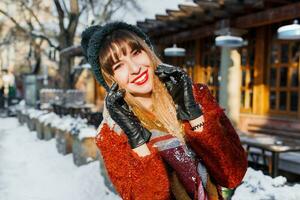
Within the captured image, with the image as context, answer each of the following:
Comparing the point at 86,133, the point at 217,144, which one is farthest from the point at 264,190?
the point at 86,133

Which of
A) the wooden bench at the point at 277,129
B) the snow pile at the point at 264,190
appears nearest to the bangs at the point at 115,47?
the snow pile at the point at 264,190

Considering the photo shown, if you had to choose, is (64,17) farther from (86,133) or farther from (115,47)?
(115,47)

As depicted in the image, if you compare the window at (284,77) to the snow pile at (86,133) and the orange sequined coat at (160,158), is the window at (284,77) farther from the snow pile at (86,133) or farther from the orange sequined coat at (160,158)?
the orange sequined coat at (160,158)

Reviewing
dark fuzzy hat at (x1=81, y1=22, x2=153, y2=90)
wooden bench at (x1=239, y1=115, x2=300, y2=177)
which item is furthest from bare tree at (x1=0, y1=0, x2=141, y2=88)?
dark fuzzy hat at (x1=81, y1=22, x2=153, y2=90)

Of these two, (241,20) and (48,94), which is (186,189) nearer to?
(241,20)

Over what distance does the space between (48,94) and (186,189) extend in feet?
50.6

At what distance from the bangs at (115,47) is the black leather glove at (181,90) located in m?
0.15

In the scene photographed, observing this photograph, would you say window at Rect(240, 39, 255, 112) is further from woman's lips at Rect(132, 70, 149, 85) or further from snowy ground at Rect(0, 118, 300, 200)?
woman's lips at Rect(132, 70, 149, 85)

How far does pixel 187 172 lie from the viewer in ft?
4.79

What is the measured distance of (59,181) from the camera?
6.29 m

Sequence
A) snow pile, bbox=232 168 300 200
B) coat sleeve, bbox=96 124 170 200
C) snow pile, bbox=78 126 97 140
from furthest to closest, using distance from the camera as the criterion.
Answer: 1. snow pile, bbox=78 126 97 140
2. snow pile, bbox=232 168 300 200
3. coat sleeve, bbox=96 124 170 200

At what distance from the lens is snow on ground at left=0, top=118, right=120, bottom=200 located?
546 cm

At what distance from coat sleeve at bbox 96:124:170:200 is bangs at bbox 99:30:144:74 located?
0.95 feet

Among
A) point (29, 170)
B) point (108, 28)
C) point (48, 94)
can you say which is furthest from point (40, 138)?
point (108, 28)
